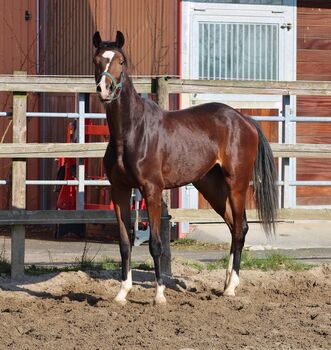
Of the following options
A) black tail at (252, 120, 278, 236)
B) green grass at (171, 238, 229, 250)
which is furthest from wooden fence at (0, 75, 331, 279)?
green grass at (171, 238, 229, 250)

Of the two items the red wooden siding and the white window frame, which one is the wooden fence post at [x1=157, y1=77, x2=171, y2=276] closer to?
the white window frame

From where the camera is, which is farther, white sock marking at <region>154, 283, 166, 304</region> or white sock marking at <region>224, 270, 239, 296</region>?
white sock marking at <region>224, 270, 239, 296</region>

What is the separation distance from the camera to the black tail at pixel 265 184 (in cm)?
822

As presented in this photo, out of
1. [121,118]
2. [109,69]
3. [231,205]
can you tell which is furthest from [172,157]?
[109,69]

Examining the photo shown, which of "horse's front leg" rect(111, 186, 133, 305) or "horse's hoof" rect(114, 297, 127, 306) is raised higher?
"horse's front leg" rect(111, 186, 133, 305)

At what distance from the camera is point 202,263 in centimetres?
940

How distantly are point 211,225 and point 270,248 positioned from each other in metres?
1.77

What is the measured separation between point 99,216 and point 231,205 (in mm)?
1372

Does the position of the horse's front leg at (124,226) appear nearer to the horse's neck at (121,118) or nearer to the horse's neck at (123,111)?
the horse's neck at (121,118)

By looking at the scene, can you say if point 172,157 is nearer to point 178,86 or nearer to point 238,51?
point 178,86

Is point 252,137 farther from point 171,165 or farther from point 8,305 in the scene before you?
point 8,305

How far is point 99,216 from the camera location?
8586 mm

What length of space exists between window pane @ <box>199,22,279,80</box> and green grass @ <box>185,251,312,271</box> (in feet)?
11.8

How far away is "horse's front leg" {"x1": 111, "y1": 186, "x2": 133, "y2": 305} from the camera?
7.39 meters
